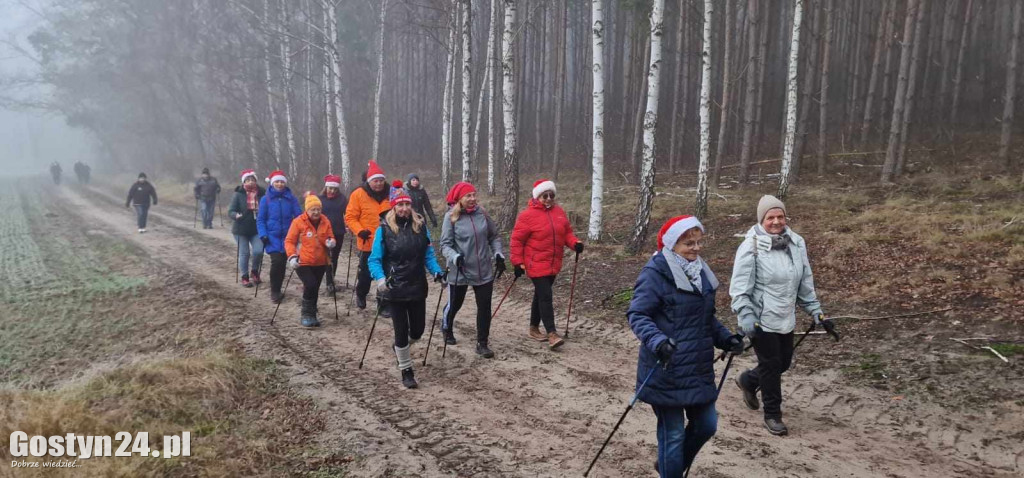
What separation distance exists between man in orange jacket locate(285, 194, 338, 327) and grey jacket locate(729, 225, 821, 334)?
5.69 m

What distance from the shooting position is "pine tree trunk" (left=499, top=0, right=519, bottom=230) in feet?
44.5

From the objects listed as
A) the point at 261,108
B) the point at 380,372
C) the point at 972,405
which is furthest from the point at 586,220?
the point at 261,108

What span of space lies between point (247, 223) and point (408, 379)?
21.7 ft

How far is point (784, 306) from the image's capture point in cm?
475

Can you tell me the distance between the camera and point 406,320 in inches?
247

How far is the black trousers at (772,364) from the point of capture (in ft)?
16.0

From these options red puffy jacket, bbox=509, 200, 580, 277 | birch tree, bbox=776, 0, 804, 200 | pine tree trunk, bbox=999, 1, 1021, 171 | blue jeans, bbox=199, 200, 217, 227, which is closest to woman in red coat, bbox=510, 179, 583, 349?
red puffy jacket, bbox=509, 200, 580, 277

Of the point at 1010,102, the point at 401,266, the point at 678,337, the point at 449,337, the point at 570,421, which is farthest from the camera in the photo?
the point at 1010,102

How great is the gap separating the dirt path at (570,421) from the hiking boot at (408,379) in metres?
0.09

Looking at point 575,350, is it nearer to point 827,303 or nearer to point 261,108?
point 827,303

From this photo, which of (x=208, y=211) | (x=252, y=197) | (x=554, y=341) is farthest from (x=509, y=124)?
(x=208, y=211)

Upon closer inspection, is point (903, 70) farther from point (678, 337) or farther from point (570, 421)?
point (678, 337)

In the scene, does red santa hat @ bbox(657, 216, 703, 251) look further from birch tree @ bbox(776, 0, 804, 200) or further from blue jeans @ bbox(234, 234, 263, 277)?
birch tree @ bbox(776, 0, 804, 200)

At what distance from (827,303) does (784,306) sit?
154 inches
